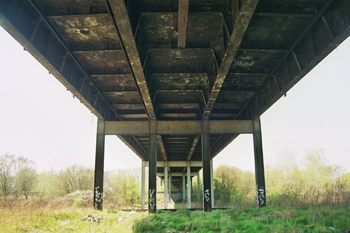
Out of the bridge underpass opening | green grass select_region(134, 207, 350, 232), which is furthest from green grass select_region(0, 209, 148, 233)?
the bridge underpass opening

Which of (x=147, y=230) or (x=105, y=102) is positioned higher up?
(x=105, y=102)

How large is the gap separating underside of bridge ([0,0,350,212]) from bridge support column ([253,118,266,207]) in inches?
2.1

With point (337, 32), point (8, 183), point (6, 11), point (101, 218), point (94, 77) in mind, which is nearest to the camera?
point (6, 11)

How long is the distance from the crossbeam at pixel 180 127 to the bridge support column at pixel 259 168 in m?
0.38

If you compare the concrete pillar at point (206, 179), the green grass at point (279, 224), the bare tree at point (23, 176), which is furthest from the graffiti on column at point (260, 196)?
the bare tree at point (23, 176)

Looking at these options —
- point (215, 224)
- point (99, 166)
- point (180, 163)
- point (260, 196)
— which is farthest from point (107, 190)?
point (215, 224)

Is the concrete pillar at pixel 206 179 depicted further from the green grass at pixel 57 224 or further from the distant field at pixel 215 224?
the green grass at pixel 57 224

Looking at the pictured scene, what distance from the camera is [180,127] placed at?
52.1 feet

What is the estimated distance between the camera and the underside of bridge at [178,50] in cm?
778

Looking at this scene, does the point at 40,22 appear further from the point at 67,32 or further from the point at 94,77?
the point at 94,77

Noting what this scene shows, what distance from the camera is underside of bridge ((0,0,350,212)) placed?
778 cm

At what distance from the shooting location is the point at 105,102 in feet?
A: 51.9

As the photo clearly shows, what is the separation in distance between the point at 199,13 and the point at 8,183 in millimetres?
24291

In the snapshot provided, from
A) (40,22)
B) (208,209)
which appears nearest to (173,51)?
(40,22)
